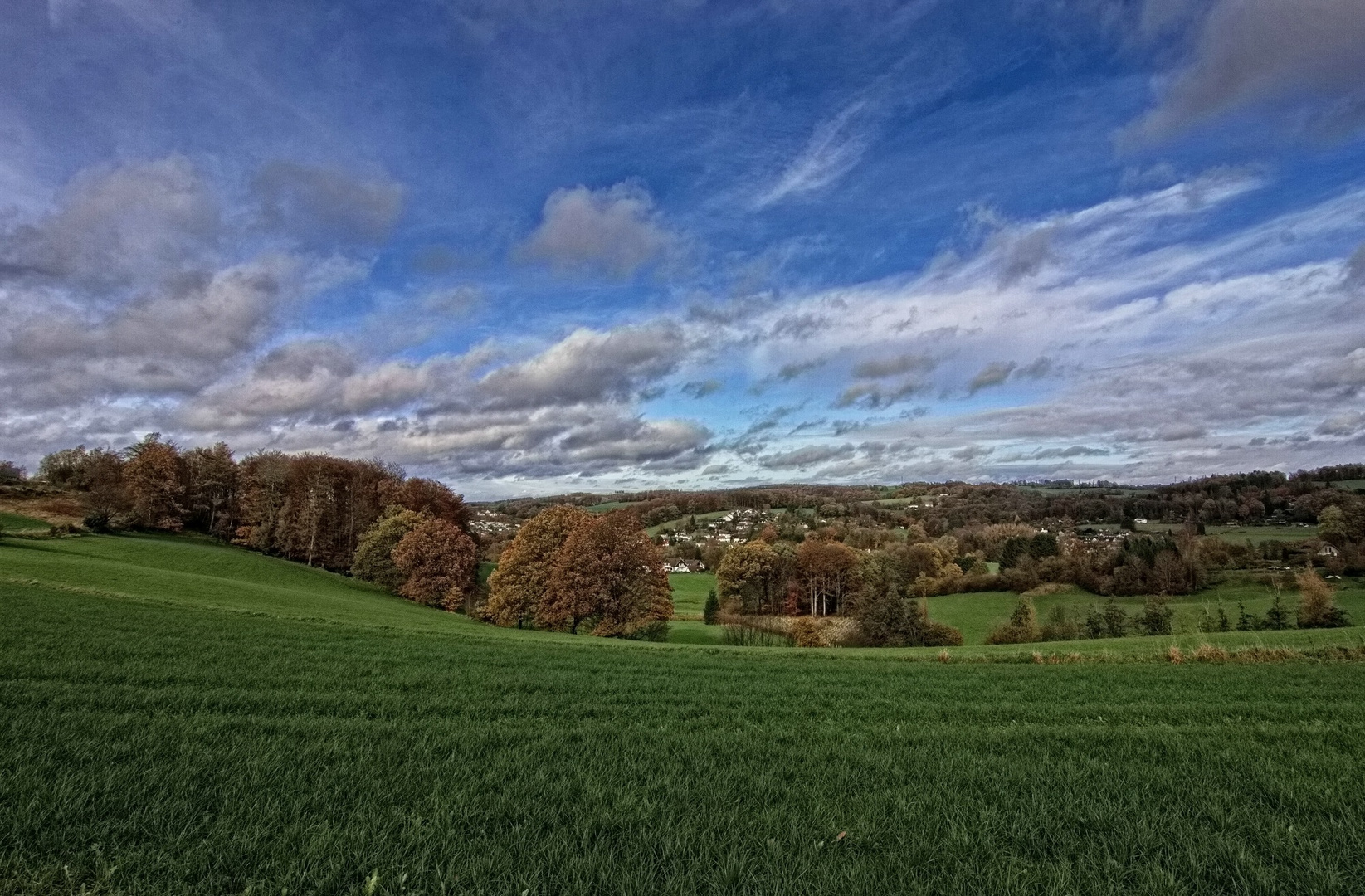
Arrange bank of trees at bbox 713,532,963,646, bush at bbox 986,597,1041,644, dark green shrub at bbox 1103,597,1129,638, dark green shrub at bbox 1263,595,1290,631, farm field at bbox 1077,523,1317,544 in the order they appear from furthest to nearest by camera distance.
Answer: farm field at bbox 1077,523,1317,544 < bank of trees at bbox 713,532,963,646 < bush at bbox 986,597,1041,644 < dark green shrub at bbox 1103,597,1129,638 < dark green shrub at bbox 1263,595,1290,631

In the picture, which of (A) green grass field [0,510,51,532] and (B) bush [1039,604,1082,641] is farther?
(B) bush [1039,604,1082,641]

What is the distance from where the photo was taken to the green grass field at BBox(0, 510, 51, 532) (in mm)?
56625

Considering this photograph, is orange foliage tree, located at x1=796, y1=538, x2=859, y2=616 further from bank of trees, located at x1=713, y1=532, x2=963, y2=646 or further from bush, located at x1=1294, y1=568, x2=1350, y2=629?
bush, located at x1=1294, y1=568, x2=1350, y2=629

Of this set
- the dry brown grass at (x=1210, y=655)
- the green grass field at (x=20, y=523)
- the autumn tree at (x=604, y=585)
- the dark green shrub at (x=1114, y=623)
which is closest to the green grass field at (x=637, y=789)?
the dry brown grass at (x=1210, y=655)

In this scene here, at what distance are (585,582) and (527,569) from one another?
6.30 meters

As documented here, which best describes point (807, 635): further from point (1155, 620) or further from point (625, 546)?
point (1155, 620)

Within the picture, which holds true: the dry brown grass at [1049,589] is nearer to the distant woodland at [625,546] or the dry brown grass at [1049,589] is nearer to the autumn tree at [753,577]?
the distant woodland at [625,546]

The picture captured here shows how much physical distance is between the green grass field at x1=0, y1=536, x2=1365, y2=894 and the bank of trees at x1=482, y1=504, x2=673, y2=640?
1770 inches

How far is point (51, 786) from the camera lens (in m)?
4.95

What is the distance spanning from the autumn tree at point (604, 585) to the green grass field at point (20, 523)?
43.5 m

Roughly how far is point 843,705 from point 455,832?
9.02 meters

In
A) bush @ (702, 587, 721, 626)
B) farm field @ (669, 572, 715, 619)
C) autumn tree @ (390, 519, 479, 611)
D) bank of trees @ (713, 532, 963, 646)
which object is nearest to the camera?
autumn tree @ (390, 519, 479, 611)

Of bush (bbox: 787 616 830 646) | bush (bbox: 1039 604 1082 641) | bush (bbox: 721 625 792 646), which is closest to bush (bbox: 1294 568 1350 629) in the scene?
bush (bbox: 1039 604 1082 641)

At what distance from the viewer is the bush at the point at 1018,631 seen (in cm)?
6150
